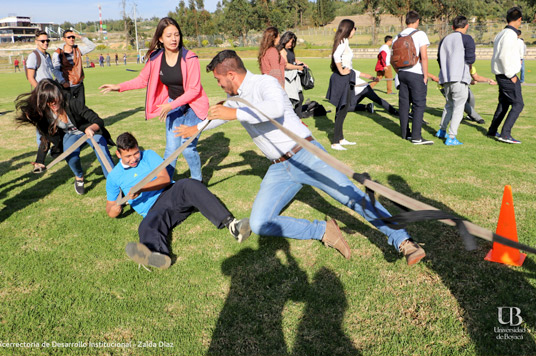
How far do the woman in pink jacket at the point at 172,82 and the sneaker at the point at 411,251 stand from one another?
2848mm

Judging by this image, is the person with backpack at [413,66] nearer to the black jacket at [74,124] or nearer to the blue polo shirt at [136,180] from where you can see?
the blue polo shirt at [136,180]

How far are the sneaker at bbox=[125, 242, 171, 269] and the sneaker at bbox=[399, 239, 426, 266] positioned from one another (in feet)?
7.13

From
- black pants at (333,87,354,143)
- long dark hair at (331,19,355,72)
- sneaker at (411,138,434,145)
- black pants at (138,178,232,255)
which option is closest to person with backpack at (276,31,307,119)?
long dark hair at (331,19,355,72)

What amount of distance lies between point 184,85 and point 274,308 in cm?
311

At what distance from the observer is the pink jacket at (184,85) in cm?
466

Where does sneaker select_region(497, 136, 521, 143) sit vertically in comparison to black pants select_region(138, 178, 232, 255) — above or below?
above

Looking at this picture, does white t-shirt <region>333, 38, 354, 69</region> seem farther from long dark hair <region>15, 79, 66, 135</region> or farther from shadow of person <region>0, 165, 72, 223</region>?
shadow of person <region>0, 165, 72, 223</region>

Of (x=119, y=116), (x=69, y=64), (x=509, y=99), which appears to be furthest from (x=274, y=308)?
(x=119, y=116)

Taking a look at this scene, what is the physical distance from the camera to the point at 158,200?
4.20 metres

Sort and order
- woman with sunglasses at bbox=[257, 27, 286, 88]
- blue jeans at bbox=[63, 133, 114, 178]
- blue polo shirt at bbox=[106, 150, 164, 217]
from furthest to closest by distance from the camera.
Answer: woman with sunglasses at bbox=[257, 27, 286, 88] < blue jeans at bbox=[63, 133, 114, 178] < blue polo shirt at bbox=[106, 150, 164, 217]

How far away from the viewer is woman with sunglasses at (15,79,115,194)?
480cm

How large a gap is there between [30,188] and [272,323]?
4.94 meters

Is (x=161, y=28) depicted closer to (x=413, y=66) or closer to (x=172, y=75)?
(x=172, y=75)

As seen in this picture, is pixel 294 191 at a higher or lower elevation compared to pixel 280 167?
lower
